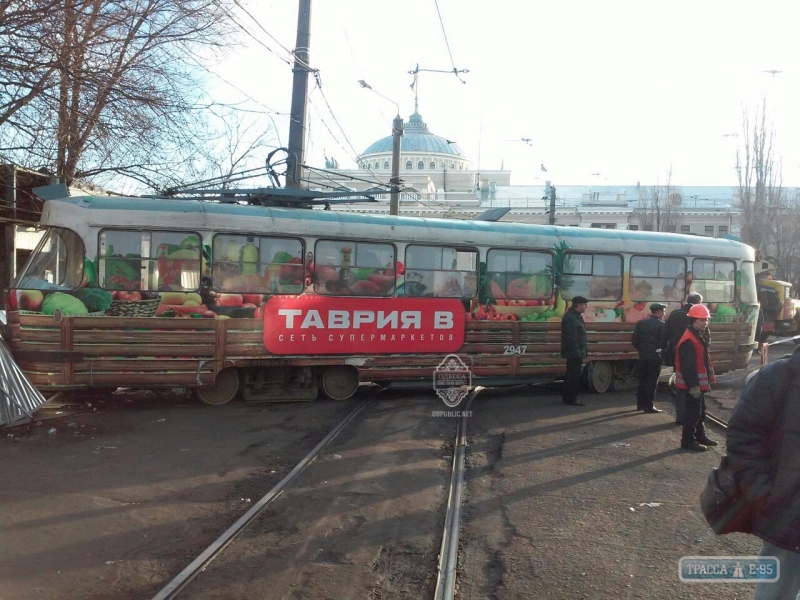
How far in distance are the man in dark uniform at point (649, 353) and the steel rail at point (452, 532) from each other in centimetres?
344

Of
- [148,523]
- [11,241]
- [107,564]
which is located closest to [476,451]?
[148,523]

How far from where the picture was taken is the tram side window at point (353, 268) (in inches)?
416

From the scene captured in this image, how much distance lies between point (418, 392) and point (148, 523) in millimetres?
7072

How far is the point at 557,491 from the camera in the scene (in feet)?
20.9

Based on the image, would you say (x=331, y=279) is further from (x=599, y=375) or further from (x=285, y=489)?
(x=599, y=375)

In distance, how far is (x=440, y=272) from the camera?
11.4m

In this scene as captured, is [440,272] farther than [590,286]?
No

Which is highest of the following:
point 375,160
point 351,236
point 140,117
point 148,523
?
point 375,160

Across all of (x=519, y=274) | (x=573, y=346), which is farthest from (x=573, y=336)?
(x=519, y=274)

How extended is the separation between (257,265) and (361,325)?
179 centimetres

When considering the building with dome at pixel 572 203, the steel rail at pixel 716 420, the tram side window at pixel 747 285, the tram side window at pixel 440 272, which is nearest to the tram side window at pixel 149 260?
the tram side window at pixel 440 272

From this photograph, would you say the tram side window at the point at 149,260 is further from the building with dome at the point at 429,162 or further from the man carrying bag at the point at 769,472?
the building with dome at the point at 429,162

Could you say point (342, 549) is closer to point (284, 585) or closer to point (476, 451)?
point (284, 585)

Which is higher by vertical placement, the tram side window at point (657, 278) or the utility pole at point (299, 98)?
the utility pole at point (299, 98)
